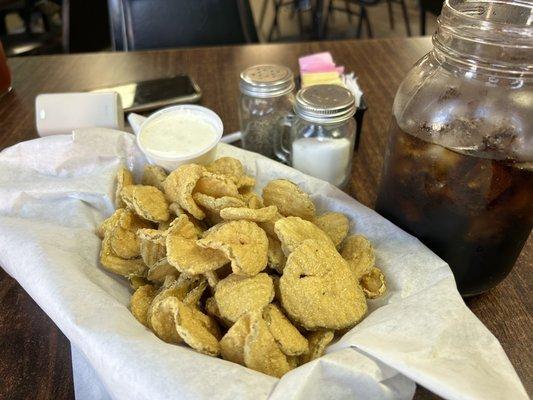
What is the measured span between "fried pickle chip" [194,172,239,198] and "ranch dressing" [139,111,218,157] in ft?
0.35

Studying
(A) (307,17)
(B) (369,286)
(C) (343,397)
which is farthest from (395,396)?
(A) (307,17)

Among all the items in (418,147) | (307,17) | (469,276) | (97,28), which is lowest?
(307,17)

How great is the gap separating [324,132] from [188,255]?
408 millimetres

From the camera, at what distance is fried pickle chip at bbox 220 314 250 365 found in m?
0.54

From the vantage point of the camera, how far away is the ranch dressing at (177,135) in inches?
32.8

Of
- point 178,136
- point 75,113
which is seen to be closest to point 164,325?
point 178,136

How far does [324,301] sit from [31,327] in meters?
0.45

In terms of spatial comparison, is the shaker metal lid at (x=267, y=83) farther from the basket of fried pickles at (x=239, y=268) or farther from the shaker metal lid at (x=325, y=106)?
the basket of fried pickles at (x=239, y=268)

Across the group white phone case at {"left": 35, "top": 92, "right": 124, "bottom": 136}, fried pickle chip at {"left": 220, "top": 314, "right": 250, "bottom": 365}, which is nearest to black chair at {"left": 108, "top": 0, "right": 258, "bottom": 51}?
white phone case at {"left": 35, "top": 92, "right": 124, "bottom": 136}

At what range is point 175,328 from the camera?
565 mm

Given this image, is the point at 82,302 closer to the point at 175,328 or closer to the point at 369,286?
the point at 175,328

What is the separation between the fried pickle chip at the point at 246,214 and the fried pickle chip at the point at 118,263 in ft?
0.52

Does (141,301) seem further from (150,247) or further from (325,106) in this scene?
(325,106)

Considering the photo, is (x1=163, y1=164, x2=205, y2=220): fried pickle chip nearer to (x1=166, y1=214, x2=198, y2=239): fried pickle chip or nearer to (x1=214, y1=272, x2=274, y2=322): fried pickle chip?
(x1=166, y1=214, x2=198, y2=239): fried pickle chip
